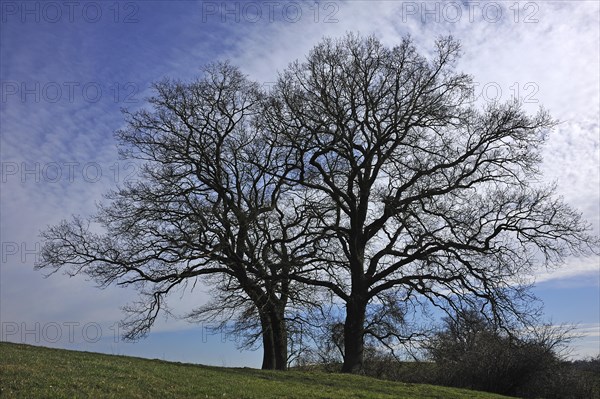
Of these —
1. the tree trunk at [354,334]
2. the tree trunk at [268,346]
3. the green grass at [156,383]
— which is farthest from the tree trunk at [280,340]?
the green grass at [156,383]

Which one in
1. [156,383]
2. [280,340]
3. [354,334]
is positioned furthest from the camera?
[280,340]

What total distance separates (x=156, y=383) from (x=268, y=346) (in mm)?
12360

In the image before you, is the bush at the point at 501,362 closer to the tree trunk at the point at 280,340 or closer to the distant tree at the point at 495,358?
the distant tree at the point at 495,358

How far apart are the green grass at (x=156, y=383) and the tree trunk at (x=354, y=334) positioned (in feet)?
12.4

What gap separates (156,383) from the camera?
14.3 metres

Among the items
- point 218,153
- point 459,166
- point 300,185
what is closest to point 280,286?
point 300,185

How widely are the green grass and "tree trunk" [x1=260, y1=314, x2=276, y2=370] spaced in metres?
5.14

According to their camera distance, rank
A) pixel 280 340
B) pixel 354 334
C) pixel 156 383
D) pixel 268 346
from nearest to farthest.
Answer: pixel 156 383 < pixel 354 334 < pixel 280 340 < pixel 268 346

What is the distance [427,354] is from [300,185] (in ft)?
31.9

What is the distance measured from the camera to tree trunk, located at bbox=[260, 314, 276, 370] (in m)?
25.6

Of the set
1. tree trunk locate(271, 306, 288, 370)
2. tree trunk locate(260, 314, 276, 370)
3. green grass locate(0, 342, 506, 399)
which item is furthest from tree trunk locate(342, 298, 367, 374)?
green grass locate(0, 342, 506, 399)

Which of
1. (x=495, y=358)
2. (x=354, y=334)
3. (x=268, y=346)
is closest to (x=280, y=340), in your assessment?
(x=268, y=346)

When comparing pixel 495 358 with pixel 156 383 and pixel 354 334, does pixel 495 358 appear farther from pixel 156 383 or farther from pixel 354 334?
pixel 156 383

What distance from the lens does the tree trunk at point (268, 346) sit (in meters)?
25.6
